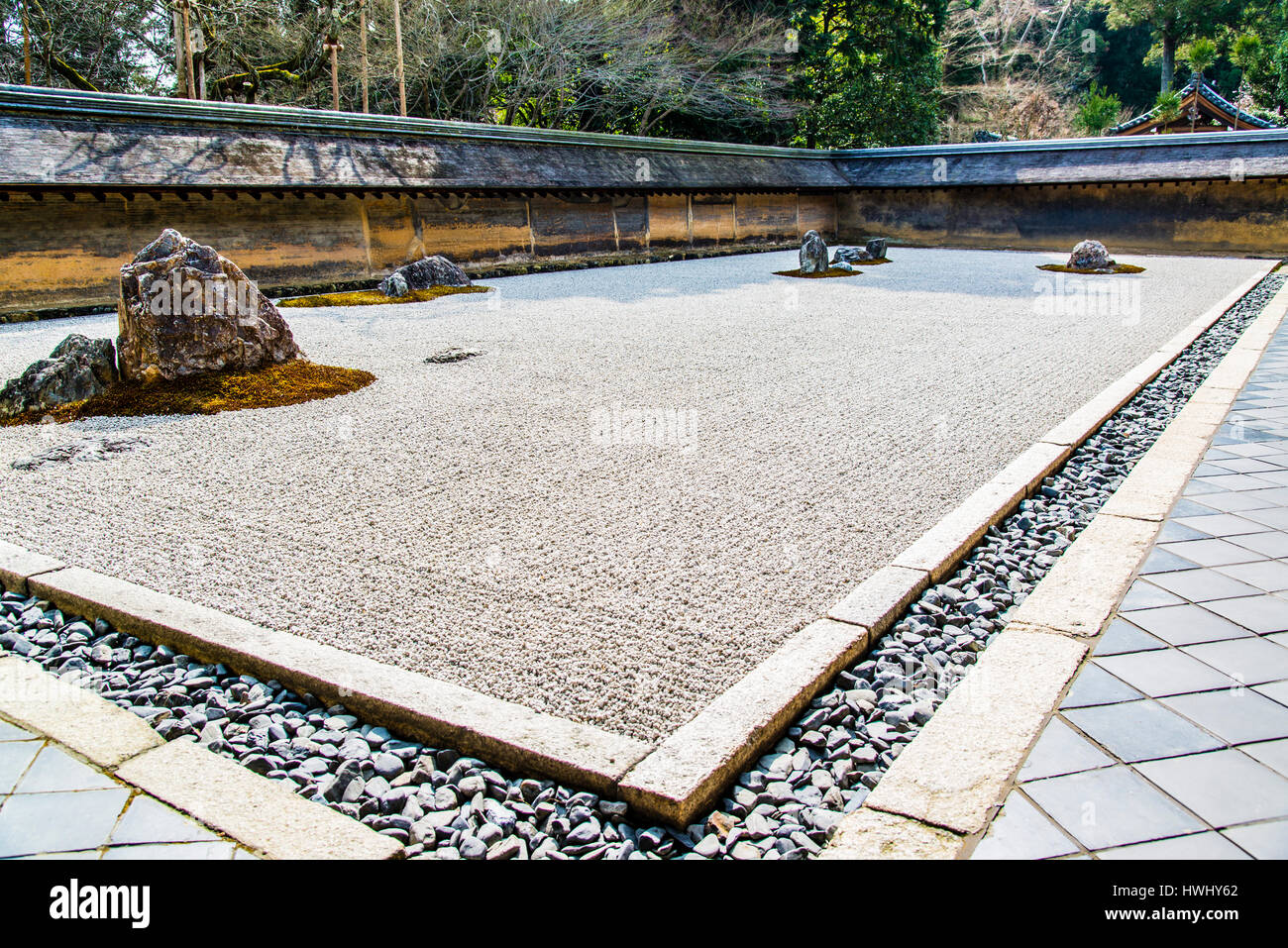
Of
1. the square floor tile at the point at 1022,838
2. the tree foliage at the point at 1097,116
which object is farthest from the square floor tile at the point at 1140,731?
the tree foliage at the point at 1097,116

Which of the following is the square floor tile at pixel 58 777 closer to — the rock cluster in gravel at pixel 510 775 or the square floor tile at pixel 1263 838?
the rock cluster in gravel at pixel 510 775

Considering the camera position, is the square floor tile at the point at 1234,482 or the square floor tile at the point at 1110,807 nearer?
the square floor tile at the point at 1110,807

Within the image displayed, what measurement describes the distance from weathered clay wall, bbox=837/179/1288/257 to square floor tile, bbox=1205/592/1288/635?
19.2 meters

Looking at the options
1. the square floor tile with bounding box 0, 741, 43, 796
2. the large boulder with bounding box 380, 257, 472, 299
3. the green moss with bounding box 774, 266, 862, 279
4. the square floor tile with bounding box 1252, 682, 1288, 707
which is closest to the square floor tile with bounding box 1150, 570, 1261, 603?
the square floor tile with bounding box 1252, 682, 1288, 707

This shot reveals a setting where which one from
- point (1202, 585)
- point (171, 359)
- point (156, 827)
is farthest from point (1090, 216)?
point (156, 827)

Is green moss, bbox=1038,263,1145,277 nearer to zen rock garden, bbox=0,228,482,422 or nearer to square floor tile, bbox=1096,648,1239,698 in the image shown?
zen rock garden, bbox=0,228,482,422

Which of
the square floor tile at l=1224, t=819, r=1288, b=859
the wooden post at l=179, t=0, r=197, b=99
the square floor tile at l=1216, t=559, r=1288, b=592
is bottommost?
the square floor tile at l=1224, t=819, r=1288, b=859

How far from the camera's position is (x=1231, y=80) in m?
34.9

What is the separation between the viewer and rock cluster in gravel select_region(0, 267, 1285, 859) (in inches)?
75.7

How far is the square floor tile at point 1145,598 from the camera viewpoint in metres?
2.86

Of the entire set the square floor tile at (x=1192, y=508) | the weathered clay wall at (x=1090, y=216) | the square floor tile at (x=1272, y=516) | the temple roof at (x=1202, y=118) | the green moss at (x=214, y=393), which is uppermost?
the temple roof at (x=1202, y=118)

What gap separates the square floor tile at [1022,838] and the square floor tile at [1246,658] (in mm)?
1013

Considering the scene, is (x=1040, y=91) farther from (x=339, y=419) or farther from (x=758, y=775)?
(x=758, y=775)
